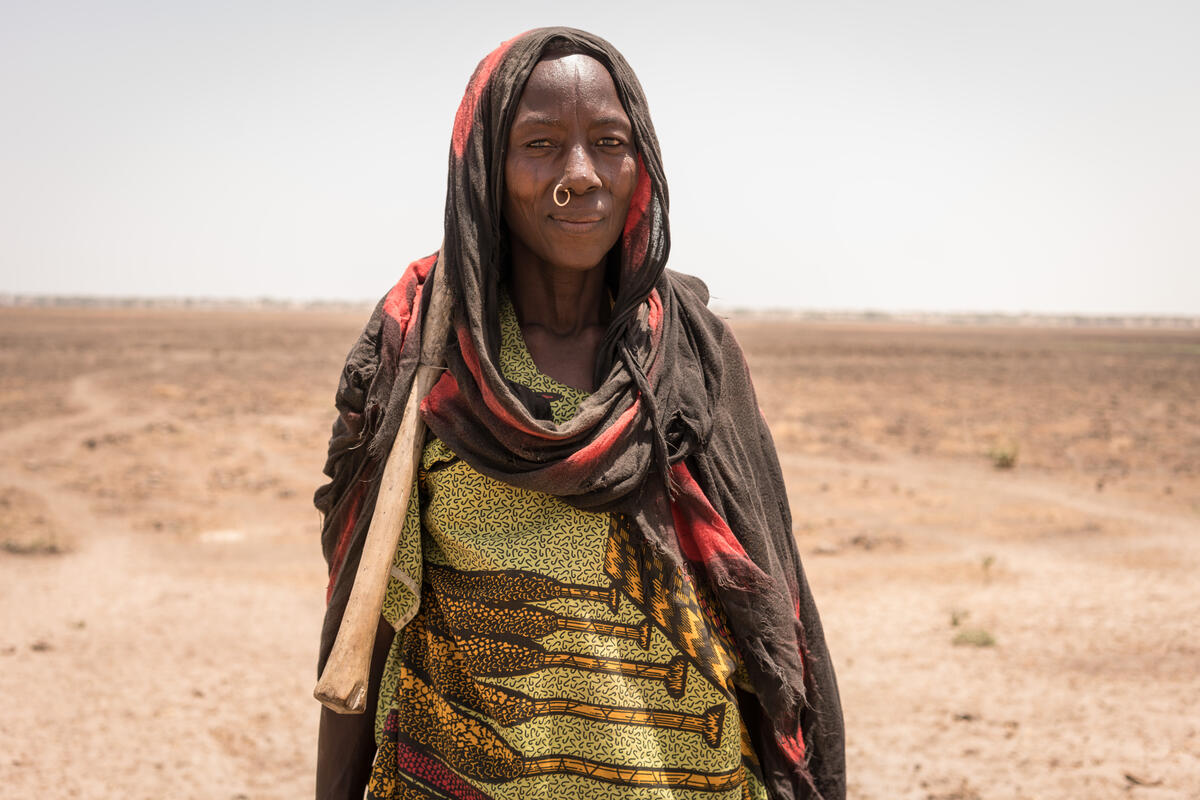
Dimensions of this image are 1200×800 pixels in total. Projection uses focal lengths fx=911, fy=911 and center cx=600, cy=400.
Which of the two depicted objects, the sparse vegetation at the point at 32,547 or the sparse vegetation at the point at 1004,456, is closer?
the sparse vegetation at the point at 32,547

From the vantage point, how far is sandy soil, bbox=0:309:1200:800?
156 inches

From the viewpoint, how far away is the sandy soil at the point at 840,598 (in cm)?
395

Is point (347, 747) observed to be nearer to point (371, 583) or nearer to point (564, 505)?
point (371, 583)

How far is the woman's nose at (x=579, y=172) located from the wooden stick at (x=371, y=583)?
1.34 feet

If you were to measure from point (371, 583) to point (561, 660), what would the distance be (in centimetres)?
30

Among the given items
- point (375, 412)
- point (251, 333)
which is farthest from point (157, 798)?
point (251, 333)

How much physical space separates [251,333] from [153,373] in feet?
66.4

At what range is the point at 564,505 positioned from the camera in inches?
52.8

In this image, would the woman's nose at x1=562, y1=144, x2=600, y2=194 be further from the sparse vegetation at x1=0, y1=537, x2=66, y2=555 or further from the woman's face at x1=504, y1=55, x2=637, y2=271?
the sparse vegetation at x1=0, y1=537, x2=66, y2=555

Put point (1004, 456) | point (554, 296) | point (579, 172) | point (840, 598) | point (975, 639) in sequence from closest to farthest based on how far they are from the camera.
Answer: point (579, 172), point (554, 296), point (975, 639), point (840, 598), point (1004, 456)

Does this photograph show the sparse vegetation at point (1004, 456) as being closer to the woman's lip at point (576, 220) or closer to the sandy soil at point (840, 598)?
the sandy soil at point (840, 598)

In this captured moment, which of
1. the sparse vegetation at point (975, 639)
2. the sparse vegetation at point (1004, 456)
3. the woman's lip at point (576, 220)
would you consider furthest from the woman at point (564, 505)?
the sparse vegetation at point (1004, 456)

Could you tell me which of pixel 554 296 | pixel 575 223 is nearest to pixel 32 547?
pixel 554 296

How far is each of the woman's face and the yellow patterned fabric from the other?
0.24 meters
